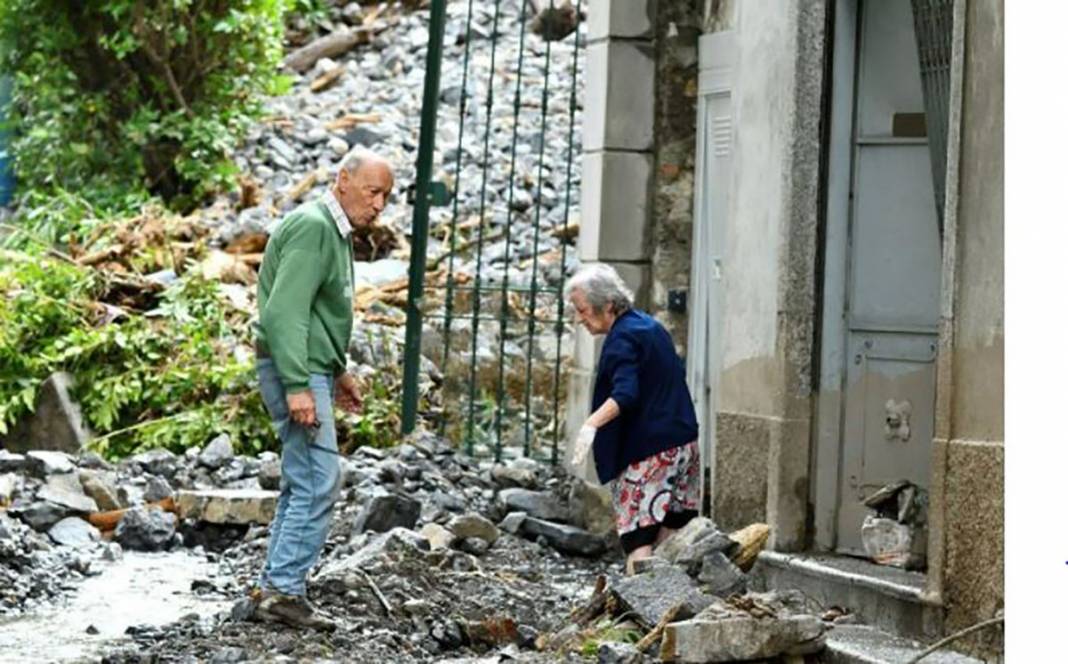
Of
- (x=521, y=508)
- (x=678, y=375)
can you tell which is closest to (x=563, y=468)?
(x=521, y=508)

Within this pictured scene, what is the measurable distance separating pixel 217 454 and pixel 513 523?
115 inches

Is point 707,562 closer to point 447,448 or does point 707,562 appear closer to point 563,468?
point 563,468

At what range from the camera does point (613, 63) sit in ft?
42.7

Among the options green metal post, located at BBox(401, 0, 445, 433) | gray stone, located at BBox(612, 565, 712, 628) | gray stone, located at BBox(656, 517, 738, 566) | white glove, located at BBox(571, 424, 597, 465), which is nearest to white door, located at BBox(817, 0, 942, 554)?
gray stone, located at BBox(656, 517, 738, 566)

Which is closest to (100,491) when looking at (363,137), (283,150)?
(363,137)

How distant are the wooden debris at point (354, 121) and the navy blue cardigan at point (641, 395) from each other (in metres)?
11.8

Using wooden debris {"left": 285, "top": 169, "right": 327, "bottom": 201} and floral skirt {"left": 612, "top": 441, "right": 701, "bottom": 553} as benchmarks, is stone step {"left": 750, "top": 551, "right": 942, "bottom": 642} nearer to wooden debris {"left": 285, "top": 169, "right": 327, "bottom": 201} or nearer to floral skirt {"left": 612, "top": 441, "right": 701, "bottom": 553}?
floral skirt {"left": 612, "top": 441, "right": 701, "bottom": 553}

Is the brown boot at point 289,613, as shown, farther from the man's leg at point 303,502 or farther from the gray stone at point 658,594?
the gray stone at point 658,594

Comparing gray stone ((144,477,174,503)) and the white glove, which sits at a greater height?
the white glove

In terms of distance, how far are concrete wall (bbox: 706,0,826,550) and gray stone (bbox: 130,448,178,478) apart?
4935 mm

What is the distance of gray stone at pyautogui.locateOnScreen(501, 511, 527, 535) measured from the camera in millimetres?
12719

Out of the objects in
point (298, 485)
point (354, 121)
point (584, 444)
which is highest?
point (354, 121)

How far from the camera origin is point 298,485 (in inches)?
363

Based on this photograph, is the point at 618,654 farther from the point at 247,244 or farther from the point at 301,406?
the point at 247,244
